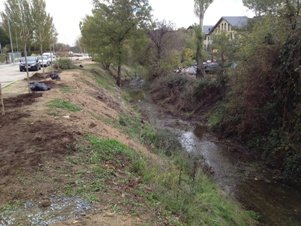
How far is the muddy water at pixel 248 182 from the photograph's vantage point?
33.6ft

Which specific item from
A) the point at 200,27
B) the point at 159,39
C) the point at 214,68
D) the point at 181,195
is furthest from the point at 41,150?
the point at 159,39

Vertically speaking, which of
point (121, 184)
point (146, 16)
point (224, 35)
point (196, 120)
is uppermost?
point (146, 16)

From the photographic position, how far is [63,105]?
13039 mm

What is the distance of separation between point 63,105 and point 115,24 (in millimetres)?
19588

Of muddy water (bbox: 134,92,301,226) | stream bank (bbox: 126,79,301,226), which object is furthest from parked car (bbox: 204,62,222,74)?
muddy water (bbox: 134,92,301,226)

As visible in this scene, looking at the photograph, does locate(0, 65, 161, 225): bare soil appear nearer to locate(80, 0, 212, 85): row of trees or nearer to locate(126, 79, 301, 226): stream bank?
locate(126, 79, 301, 226): stream bank

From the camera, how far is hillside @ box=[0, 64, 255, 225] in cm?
583

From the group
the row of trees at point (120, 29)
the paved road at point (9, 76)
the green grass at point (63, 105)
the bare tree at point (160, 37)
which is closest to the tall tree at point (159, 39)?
the bare tree at point (160, 37)

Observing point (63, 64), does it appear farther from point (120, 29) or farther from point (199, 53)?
point (199, 53)

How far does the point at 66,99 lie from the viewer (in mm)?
14562

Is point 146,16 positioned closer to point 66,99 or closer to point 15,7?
point 15,7

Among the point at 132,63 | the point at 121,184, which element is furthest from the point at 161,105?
the point at 121,184

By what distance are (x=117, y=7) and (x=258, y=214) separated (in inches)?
1005

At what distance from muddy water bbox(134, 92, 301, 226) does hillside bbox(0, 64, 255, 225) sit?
0.95m
